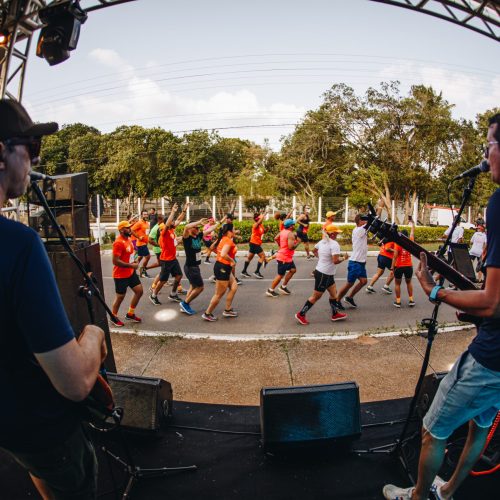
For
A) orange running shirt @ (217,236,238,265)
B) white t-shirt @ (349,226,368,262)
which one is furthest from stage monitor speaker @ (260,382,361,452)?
white t-shirt @ (349,226,368,262)

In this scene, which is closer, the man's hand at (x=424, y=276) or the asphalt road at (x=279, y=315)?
the man's hand at (x=424, y=276)

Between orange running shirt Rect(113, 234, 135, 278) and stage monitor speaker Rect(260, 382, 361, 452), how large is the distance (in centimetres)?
468

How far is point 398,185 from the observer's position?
28609mm

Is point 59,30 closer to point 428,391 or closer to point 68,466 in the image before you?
point 68,466

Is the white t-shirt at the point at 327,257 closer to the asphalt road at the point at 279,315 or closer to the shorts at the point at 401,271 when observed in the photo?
the asphalt road at the point at 279,315

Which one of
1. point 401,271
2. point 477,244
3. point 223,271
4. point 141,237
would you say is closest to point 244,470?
point 223,271

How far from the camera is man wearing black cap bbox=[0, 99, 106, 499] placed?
1.24 m

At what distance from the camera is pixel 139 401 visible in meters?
3.40

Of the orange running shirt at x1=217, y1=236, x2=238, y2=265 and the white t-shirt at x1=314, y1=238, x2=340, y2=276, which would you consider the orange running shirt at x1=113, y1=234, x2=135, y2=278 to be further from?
the white t-shirt at x1=314, y1=238, x2=340, y2=276

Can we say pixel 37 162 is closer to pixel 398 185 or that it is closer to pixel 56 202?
pixel 56 202

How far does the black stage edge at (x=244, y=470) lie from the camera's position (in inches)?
111

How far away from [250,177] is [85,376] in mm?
30036

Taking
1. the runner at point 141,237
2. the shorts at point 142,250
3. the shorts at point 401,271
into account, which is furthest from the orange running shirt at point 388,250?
the shorts at point 142,250

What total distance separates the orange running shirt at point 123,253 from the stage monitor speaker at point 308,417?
4.68 metres
